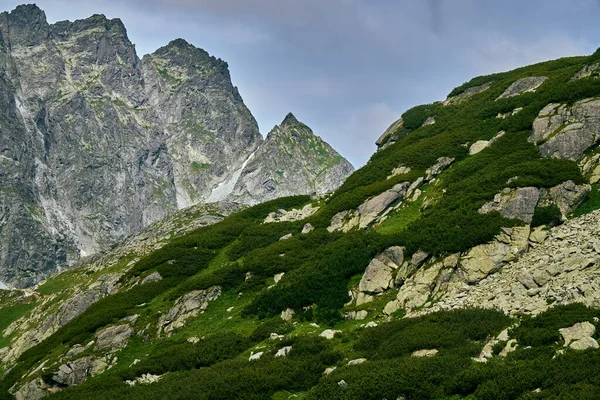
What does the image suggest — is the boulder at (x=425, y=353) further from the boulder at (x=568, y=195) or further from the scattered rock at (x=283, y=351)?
the boulder at (x=568, y=195)

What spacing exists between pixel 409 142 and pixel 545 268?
36034 millimetres

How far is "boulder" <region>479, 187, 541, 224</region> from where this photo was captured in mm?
36094

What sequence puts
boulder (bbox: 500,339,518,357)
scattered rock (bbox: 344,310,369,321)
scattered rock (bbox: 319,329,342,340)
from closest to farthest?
boulder (bbox: 500,339,518,357)
scattered rock (bbox: 319,329,342,340)
scattered rock (bbox: 344,310,369,321)

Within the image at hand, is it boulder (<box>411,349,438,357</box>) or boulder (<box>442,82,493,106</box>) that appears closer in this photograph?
boulder (<box>411,349,438,357</box>)

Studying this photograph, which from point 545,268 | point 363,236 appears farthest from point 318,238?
point 545,268

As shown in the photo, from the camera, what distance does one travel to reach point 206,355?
35.0m

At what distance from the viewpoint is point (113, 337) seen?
4444cm

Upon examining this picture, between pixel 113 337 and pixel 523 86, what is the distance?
4729 centimetres

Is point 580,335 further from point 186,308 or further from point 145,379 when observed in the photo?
point 186,308

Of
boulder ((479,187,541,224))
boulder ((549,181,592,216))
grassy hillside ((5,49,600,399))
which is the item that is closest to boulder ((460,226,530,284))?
grassy hillside ((5,49,600,399))

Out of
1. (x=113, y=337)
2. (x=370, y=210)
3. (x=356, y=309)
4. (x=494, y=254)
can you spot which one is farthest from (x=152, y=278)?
(x=494, y=254)

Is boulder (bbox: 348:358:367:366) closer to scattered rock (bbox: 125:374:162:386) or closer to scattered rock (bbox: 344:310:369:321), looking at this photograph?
scattered rock (bbox: 344:310:369:321)

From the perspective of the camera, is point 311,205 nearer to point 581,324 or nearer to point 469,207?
point 469,207

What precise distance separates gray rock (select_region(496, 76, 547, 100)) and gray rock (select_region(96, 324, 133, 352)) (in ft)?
145
